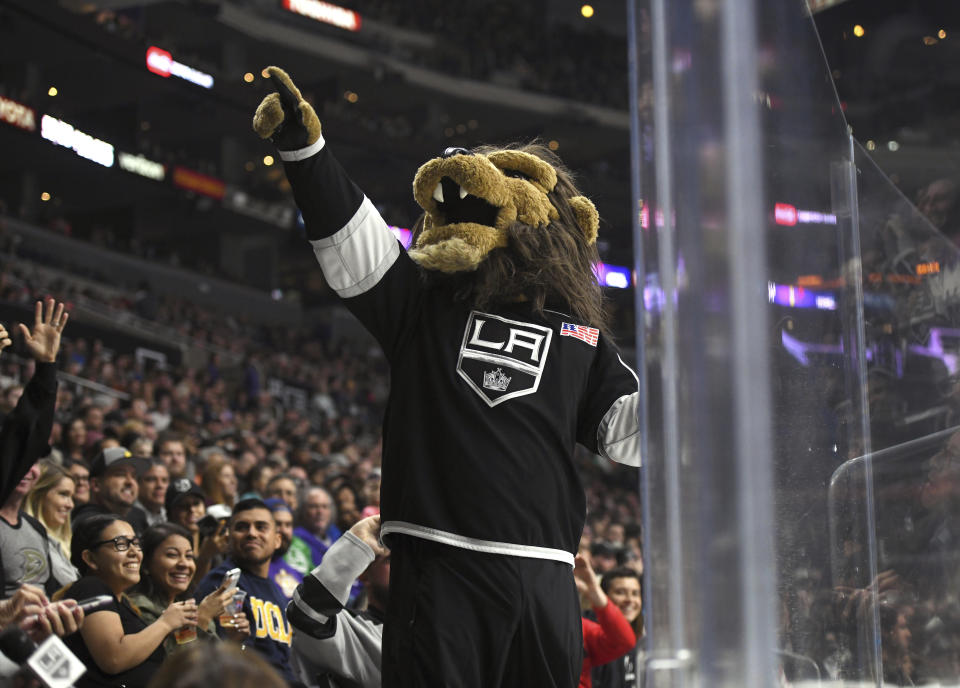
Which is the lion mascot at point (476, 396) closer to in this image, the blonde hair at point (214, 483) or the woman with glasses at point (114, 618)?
the woman with glasses at point (114, 618)

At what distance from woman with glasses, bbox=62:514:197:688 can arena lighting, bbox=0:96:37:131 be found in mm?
15423

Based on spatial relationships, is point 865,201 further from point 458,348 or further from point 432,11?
point 432,11

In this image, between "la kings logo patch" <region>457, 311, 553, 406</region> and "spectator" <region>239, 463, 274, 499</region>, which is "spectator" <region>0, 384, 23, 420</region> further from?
"la kings logo patch" <region>457, 311, 553, 406</region>

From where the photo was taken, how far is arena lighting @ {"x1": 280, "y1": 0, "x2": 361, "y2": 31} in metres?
21.7

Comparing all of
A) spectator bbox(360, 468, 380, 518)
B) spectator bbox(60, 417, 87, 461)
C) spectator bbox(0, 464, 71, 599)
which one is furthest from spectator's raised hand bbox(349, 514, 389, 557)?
spectator bbox(60, 417, 87, 461)

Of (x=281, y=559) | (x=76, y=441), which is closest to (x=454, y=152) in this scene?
(x=281, y=559)

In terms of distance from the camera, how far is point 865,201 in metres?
1.84

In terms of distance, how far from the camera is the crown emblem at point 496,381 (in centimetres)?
209

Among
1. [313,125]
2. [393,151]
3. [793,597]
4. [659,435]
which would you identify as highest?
[393,151]

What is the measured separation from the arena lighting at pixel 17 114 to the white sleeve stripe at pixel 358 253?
16417 mm

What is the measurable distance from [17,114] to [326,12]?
6891 mm

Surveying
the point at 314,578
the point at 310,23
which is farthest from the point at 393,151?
the point at 314,578

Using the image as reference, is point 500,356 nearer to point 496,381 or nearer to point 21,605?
point 496,381

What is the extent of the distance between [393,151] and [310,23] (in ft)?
9.40
